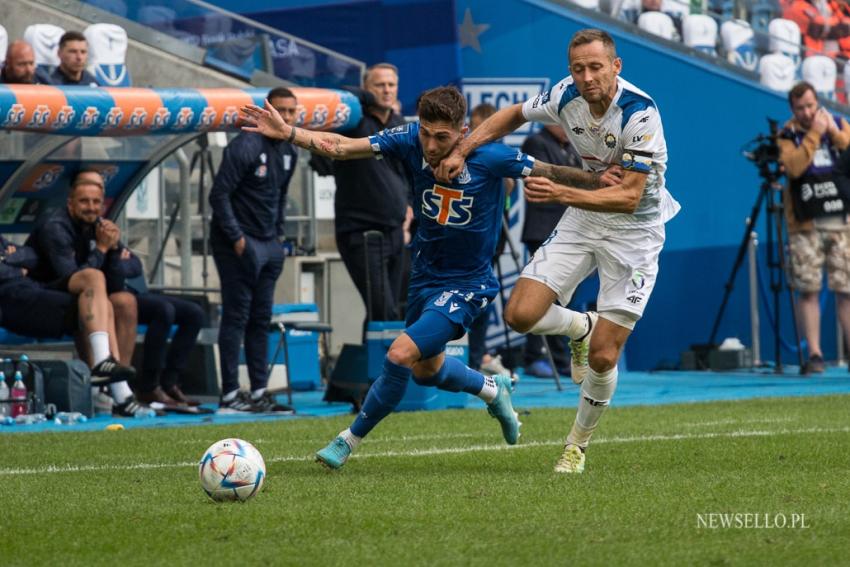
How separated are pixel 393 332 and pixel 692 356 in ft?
20.0

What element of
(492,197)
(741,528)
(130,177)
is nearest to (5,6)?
(130,177)

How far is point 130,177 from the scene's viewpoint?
1406 centimetres

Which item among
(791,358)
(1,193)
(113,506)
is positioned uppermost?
(1,193)

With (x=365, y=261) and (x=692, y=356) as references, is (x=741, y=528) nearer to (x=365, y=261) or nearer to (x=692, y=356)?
(x=365, y=261)

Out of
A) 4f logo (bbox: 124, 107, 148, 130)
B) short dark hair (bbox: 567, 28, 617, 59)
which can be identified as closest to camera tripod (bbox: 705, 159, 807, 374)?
4f logo (bbox: 124, 107, 148, 130)

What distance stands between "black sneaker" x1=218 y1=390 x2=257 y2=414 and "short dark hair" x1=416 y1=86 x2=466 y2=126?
5.02 metres

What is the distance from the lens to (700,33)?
18.8m

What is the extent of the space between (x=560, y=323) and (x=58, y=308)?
471 cm

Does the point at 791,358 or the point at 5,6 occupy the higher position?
the point at 5,6

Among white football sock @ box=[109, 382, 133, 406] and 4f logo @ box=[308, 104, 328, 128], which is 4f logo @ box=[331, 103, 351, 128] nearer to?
4f logo @ box=[308, 104, 328, 128]

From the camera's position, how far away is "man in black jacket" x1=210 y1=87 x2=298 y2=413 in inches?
479

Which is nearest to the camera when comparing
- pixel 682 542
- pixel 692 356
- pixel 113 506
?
pixel 682 542

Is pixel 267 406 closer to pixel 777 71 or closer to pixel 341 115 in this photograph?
pixel 341 115

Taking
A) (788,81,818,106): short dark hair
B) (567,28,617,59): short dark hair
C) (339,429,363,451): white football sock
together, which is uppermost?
(567,28,617,59): short dark hair
